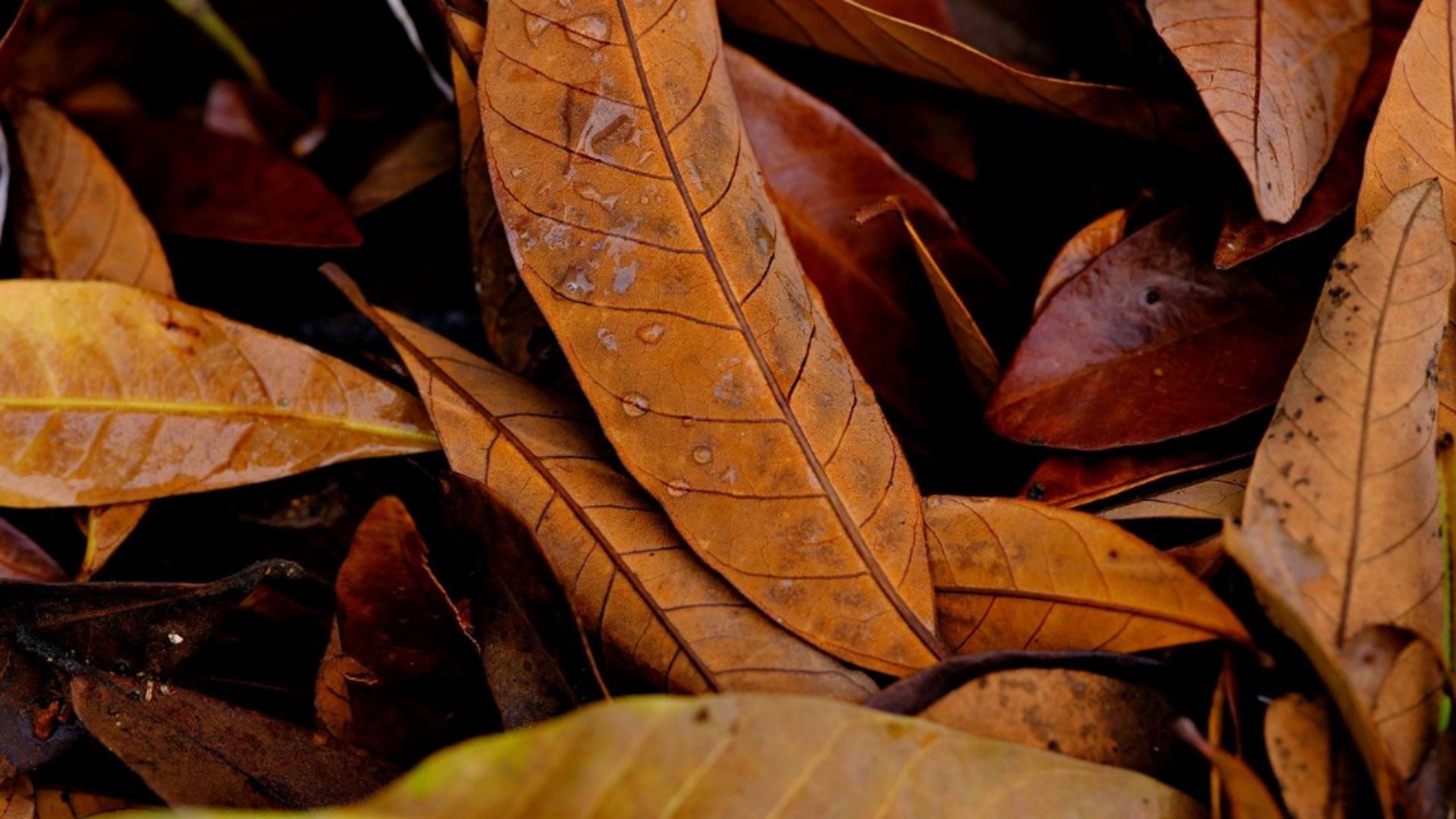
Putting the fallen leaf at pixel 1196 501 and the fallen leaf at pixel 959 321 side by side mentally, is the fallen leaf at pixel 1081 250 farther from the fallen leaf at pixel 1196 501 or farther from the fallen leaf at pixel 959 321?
the fallen leaf at pixel 1196 501

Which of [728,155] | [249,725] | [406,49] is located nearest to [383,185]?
[406,49]

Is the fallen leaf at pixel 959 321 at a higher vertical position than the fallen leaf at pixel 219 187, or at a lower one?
lower

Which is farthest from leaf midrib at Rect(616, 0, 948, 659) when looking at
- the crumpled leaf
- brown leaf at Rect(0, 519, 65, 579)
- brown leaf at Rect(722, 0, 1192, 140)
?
brown leaf at Rect(0, 519, 65, 579)

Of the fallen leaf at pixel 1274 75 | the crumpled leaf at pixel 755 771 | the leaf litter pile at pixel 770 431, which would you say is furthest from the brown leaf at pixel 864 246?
the crumpled leaf at pixel 755 771

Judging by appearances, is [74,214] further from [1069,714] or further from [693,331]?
[1069,714]

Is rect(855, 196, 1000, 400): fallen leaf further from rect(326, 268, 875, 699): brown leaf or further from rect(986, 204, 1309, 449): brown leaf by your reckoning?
rect(326, 268, 875, 699): brown leaf

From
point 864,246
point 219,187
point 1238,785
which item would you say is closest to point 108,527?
point 219,187
